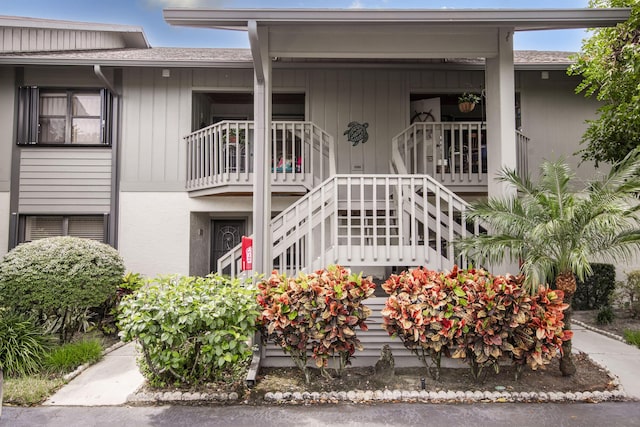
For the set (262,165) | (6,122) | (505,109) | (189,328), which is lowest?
(189,328)

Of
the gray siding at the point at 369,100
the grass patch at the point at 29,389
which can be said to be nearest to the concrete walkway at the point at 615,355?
the gray siding at the point at 369,100

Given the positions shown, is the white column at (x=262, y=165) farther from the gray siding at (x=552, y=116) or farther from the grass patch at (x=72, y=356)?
the gray siding at (x=552, y=116)

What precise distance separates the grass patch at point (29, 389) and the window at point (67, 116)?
511 centimetres

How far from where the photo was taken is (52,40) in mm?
9969

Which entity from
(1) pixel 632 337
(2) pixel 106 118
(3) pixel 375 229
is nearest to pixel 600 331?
(1) pixel 632 337

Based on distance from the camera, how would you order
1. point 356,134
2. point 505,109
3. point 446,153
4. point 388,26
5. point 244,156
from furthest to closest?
point 356,134
point 446,153
point 244,156
point 505,109
point 388,26

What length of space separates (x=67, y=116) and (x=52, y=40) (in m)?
2.65

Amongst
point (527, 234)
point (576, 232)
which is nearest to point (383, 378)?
point (527, 234)

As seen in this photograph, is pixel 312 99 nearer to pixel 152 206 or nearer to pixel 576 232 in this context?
pixel 152 206

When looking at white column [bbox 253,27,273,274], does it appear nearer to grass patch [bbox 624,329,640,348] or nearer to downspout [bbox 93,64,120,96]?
downspout [bbox 93,64,120,96]

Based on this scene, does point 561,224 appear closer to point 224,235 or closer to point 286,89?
point 286,89

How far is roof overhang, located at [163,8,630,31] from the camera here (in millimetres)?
5293

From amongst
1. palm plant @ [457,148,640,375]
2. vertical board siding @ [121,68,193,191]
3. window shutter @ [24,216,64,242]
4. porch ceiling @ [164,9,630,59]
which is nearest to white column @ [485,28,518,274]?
porch ceiling @ [164,9,630,59]

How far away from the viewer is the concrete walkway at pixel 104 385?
14.7 ft
